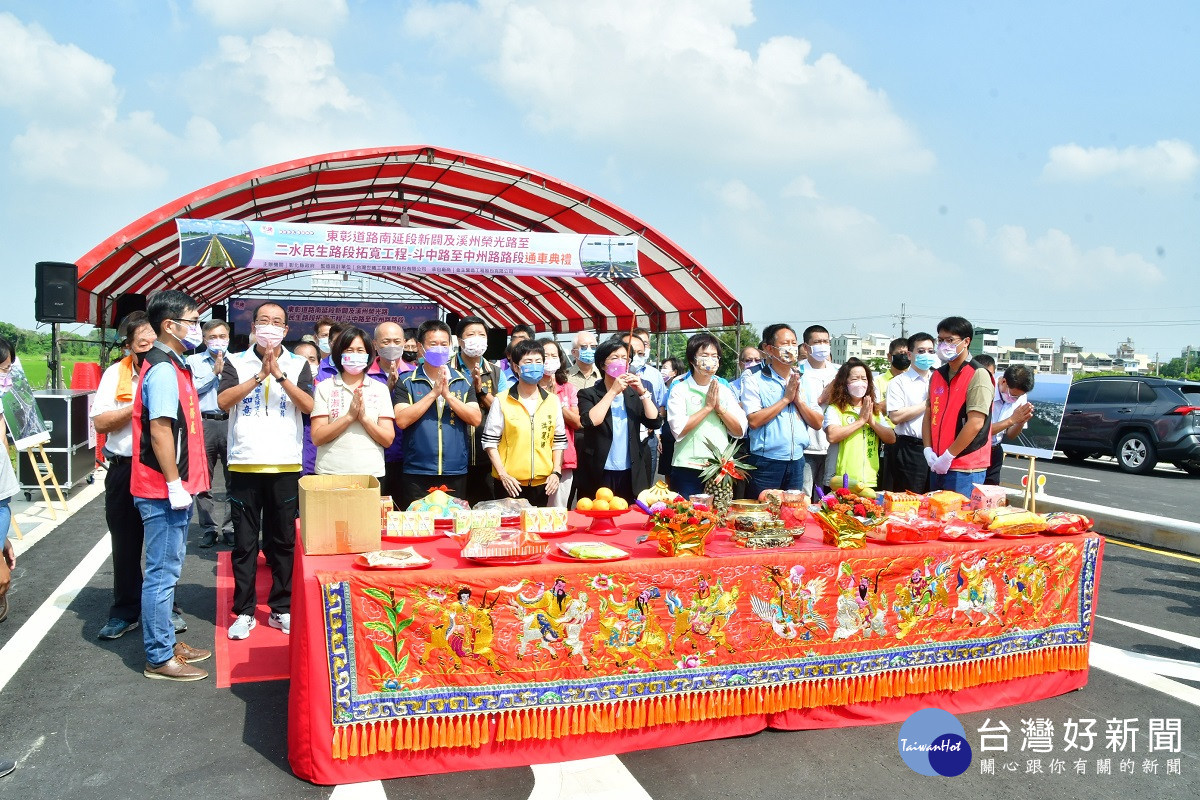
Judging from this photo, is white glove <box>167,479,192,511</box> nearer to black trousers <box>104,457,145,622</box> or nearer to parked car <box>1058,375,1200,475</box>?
black trousers <box>104,457,145,622</box>

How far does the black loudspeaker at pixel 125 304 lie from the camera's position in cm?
1203

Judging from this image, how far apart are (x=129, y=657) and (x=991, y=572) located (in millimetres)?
4177

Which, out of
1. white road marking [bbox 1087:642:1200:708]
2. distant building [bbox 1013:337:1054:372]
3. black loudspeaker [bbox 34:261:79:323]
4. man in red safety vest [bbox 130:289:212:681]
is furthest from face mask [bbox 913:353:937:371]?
distant building [bbox 1013:337:1054:372]

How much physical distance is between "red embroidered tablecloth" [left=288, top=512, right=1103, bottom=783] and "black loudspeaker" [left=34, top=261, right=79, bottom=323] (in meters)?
7.30

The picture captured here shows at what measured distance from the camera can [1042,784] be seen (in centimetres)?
298

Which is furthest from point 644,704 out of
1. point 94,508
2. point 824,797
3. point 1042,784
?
point 94,508

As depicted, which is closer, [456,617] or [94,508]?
[456,617]

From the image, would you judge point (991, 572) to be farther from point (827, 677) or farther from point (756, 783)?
point (756, 783)

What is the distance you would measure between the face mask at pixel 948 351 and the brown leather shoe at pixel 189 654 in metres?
4.38

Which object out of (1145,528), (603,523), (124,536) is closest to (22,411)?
(124,536)

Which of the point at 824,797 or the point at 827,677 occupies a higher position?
the point at 827,677

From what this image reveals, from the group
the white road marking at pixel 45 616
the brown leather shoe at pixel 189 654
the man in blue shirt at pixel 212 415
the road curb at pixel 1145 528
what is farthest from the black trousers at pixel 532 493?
the road curb at pixel 1145 528

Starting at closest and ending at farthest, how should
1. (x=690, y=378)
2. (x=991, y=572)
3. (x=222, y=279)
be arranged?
(x=991, y=572) < (x=690, y=378) < (x=222, y=279)

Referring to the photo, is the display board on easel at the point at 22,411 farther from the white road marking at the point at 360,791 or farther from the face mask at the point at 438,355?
the white road marking at the point at 360,791
